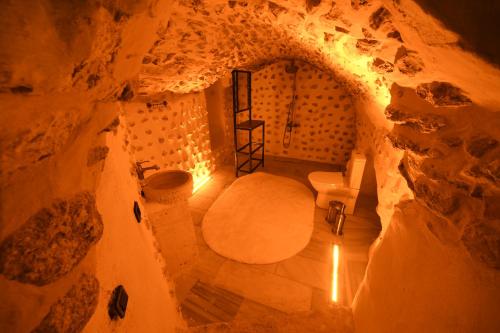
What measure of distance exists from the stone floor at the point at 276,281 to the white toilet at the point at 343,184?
0.37 m

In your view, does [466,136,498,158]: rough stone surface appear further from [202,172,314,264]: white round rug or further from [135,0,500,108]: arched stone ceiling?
[202,172,314,264]: white round rug

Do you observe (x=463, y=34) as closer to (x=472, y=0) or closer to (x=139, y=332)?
(x=472, y=0)

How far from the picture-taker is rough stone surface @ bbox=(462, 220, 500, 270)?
0.63m

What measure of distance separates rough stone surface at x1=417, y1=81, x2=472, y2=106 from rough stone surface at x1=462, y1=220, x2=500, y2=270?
391mm

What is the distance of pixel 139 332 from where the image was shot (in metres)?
0.96

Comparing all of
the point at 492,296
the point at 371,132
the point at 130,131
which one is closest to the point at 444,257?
the point at 492,296

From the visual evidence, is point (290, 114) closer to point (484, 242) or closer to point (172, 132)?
point (172, 132)

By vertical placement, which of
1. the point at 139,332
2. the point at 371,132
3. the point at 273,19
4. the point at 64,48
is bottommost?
the point at 139,332

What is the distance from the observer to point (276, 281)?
223 cm

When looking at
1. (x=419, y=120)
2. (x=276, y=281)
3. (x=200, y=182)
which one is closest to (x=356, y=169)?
(x=276, y=281)

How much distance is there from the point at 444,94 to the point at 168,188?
1.97 meters

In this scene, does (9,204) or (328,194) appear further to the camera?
(328,194)

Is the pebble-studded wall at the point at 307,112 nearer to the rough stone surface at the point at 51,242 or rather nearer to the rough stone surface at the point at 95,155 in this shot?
the rough stone surface at the point at 95,155

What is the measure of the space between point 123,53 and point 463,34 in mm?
798
